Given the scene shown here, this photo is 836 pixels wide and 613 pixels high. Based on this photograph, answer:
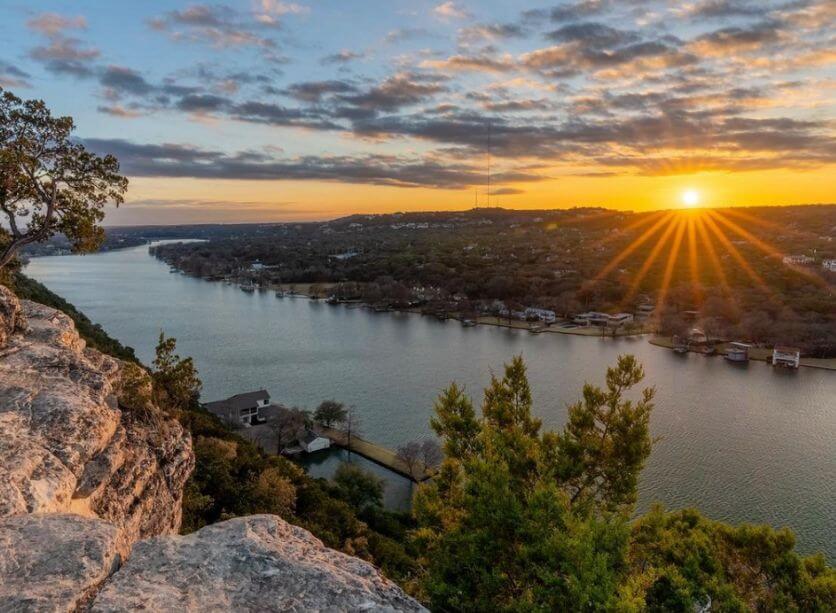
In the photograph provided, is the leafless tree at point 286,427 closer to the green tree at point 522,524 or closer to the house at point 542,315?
the green tree at point 522,524

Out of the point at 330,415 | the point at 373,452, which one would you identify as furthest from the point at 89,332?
the point at 373,452

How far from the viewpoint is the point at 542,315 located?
56.4 metres

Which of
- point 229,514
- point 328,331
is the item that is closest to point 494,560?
point 229,514

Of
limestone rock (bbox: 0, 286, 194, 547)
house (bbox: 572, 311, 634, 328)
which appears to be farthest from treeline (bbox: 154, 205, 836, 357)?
limestone rock (bbox: 0, 286, 194, 547)

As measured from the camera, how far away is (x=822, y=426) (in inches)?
1066

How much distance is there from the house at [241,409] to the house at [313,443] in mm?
3672

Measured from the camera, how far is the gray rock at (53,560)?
3.56 m

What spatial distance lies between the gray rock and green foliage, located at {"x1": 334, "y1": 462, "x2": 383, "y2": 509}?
15.3 meters

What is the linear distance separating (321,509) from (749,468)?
1823 cm

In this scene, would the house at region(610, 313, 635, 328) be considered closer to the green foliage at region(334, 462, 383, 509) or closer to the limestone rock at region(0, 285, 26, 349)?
the green foliage at region(334, 462, 383, 509)

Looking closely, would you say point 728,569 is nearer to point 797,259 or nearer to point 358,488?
point 358,488

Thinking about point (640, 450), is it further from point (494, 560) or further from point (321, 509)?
point (321, 509)

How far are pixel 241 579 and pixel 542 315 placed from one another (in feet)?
178

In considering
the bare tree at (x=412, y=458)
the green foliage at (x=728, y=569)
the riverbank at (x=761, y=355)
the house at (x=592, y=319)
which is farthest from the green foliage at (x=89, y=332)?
the house at (x=592, y=319)
